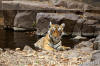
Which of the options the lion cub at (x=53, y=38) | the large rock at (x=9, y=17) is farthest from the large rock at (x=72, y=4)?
the lion cub at (x=53, y=38)

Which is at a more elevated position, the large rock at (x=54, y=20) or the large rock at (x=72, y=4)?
the large rock at (x=72, y=4)

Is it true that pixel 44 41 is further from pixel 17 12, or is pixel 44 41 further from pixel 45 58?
pixel 17 12

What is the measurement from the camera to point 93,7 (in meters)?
12.9

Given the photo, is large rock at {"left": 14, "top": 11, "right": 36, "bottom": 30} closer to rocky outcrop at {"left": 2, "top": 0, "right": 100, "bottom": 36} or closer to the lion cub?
rocky outcrop at {"left": 2, "top": 0, "right": 100, "bottom": 36}

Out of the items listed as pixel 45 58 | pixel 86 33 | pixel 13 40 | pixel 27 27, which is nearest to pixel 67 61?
pixel 45 58

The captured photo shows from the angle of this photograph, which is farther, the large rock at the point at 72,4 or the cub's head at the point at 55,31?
the large rock at the point at 72,4

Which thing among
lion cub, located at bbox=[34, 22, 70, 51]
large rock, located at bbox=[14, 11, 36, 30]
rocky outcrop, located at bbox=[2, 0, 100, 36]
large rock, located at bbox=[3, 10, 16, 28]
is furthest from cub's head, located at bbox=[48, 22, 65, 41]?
large rock, located at bbox=[3, 10, 16, 28]

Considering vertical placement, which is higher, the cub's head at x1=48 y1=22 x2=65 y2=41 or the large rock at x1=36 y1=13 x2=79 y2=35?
the cub's head at x1=48 y1=22 x2=65 y2=41

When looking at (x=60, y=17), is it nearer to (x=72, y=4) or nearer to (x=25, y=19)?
(x=25, y=19)

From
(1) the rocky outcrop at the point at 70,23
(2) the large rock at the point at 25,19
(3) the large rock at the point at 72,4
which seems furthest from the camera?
(3) the large rock at the point at 72,4

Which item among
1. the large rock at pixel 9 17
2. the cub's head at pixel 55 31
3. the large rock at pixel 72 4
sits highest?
the cub's head at pixel 55 31

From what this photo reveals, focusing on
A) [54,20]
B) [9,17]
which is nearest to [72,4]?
[54,20]

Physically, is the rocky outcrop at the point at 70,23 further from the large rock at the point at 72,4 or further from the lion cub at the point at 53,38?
the lion cub at the point at 53,38

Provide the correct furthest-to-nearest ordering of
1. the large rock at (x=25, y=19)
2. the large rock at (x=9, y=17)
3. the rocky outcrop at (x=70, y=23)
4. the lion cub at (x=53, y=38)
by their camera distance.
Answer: the large rock at (x=9, y=17), the large rock at (x=25, y=19), the rocky outcrop at (x=70, y=23), the lion cub at (x=53, y=38)
